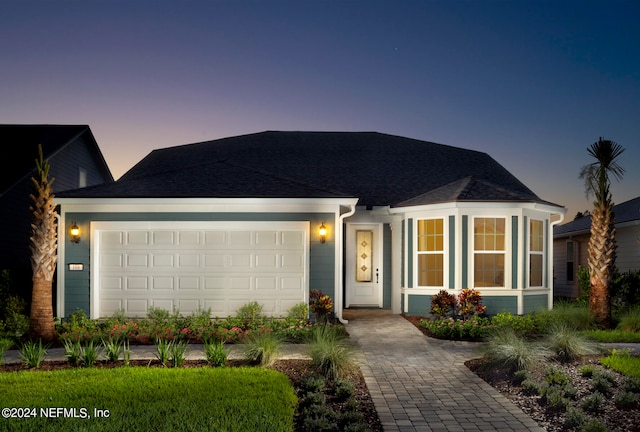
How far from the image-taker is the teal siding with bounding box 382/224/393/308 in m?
14.4

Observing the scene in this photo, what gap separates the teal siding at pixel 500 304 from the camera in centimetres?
1234

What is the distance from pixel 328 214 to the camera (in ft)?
39.8


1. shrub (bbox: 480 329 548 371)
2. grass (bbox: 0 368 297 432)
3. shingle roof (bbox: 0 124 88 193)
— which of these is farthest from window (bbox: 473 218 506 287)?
shingle roof (bbox: 0 124 88 193)

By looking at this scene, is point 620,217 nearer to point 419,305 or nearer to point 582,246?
point 582,246

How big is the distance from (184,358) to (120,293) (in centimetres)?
449

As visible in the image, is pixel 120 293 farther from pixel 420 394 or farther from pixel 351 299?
pixel 420 394

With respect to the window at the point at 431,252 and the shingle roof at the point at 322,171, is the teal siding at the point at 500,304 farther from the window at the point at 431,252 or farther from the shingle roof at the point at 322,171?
the shingle roof at the point at 322,171

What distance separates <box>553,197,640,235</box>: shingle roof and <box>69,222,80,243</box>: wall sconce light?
16143 mm

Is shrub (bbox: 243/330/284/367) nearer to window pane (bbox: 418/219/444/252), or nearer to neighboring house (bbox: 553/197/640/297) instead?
window pane (bbox: 418/219/444/252)

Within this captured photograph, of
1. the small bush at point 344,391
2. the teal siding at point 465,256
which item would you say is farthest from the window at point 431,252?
the small bush at point 344,391

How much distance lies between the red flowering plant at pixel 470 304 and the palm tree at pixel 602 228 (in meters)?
3.04

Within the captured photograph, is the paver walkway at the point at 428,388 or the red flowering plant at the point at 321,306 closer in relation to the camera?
the paver walkway at the point at 428,388

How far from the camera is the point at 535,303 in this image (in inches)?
504

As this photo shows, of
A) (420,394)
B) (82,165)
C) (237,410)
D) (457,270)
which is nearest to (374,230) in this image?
(457,270)
